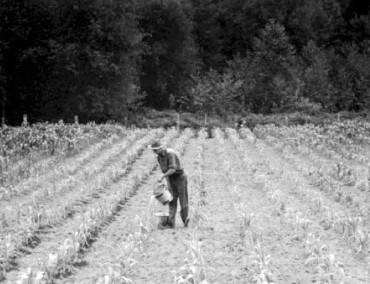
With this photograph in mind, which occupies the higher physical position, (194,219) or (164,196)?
(164,196)

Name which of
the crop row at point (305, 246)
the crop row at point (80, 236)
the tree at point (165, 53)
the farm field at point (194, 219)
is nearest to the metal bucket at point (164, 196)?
the farm field at point (194, 219)

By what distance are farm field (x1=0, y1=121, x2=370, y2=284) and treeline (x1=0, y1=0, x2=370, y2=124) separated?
11.9 meters

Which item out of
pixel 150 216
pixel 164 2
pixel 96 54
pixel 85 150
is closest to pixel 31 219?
pixel 150 216

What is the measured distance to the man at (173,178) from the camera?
9711 mm

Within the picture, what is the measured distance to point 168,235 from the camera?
9750mm

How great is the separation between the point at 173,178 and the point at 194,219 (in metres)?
1.23

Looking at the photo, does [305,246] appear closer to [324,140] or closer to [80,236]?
[80,236]

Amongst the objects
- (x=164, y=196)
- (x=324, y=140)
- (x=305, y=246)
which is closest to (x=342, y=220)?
(x=305, y=246)

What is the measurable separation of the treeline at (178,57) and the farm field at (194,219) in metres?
11.9

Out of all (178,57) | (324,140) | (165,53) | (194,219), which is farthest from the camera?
(178,57)

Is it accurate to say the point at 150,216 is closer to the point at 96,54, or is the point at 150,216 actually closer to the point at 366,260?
the point at 366,260

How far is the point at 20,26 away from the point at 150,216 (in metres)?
25.0

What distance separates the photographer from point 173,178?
1012 centimetres

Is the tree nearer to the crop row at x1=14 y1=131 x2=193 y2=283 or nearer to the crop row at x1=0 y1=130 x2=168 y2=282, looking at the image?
the crop row at x1=0 y1=130 x2=168 y2=282
